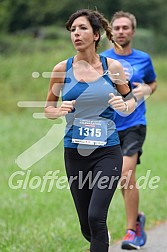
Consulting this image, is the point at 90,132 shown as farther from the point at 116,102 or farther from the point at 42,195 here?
the point at 42,195

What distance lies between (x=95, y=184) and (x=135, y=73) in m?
2.27

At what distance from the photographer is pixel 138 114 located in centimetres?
749

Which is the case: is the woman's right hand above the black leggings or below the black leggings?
above

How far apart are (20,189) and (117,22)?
421cm

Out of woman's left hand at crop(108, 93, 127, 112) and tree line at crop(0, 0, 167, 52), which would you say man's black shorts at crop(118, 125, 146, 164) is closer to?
woman's left hand at crop(108, 93, 127, 112)

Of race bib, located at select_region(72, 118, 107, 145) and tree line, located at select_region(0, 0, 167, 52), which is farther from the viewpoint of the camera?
tree line, located at select_region(0, 0, 167, 52)

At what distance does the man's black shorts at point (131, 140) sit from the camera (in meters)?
7.28

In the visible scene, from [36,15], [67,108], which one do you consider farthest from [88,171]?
[36,15]

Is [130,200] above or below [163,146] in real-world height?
above

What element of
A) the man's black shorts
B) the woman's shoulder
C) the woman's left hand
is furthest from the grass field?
the woman's left hand

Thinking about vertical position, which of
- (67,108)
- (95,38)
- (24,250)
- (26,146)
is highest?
(95,38)

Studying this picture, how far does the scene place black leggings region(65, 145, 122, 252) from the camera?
5418mm

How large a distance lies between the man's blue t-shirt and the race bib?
1.68 meters

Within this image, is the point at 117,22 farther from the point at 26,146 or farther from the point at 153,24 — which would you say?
the point at 153,24
